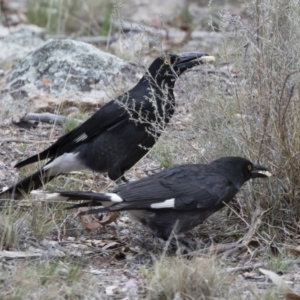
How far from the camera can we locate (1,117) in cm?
777

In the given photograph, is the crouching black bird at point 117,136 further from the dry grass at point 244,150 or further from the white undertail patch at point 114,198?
the white undertail patch at point 114,198

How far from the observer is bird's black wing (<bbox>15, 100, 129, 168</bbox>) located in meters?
6.50

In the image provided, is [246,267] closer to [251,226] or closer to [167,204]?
[251,226]

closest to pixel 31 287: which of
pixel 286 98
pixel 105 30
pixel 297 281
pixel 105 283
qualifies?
pixel 105 283

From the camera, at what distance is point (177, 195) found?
5348mm

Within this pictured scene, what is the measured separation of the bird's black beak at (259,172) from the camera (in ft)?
18.0

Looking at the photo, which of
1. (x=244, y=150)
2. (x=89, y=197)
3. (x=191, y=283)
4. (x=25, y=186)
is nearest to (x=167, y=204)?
(x=89, y=197)

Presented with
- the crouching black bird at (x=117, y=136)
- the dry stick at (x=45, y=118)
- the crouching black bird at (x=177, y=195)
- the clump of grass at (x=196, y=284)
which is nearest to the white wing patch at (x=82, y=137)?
the crouching black bird at (x=117, y=136)

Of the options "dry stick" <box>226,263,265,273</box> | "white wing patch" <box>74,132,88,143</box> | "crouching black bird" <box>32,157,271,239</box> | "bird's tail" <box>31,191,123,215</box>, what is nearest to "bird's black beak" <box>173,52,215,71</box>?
"white wing patch" <box>74,132,88,143</box>

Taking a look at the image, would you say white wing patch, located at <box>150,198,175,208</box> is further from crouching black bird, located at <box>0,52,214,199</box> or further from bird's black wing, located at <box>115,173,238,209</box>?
crouching black bird, located at <box>0,52,214,199</box>

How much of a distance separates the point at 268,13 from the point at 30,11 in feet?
24.7

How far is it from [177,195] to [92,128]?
1464 millimetres

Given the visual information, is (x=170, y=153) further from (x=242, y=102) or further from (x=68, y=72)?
(x=68, y=72)

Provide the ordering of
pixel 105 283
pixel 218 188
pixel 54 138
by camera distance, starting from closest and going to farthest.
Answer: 1. pixel 105 283
2. pixel 218 188
3. pixel 54 138
